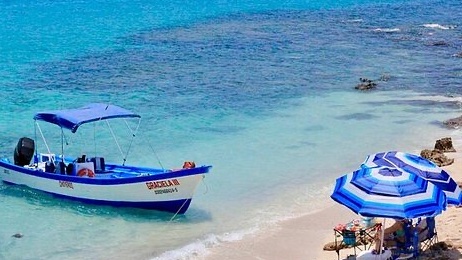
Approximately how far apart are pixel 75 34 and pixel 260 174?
118 feet

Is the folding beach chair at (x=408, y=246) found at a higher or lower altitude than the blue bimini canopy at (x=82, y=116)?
lower

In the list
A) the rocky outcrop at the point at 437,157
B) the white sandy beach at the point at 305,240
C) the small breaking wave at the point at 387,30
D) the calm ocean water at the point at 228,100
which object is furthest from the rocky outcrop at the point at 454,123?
the small breaking wave at the point at 387,30

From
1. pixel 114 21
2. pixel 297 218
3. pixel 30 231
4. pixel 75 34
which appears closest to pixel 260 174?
pixel 297 218

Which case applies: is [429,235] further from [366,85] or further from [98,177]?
[366,85]

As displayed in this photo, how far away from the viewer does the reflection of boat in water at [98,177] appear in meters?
19.4

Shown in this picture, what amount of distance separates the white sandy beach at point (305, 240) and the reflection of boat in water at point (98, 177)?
8.05ft

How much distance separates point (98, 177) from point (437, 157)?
10.3 meters

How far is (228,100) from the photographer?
108ft

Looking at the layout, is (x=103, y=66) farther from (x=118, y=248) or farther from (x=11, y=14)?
(x=11, y=14)

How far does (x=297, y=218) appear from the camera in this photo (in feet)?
63.1

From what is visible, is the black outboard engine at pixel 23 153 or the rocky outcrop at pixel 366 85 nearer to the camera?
the black outboard engine at pixel 23 153

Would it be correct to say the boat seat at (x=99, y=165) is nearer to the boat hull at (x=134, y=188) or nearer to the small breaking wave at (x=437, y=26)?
the boat hull at (x=134, y=188)

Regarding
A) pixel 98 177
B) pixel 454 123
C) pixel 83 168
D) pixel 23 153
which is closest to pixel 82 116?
pixel 83 168

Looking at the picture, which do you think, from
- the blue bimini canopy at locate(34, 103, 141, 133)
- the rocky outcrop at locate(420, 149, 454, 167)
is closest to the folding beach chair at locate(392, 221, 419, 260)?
the rocky outcrop at locate(420, 149, 454, 167)
